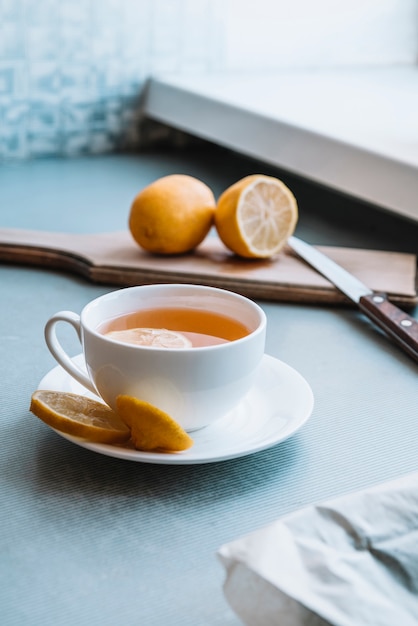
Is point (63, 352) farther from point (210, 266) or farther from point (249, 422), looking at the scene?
point (210, 266)

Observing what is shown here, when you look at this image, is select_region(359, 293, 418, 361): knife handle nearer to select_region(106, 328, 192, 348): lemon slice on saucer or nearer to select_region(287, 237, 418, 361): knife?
select_region(287, 237, 418, 361): knife

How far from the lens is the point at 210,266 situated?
0.79 meters

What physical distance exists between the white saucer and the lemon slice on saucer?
0.05 m

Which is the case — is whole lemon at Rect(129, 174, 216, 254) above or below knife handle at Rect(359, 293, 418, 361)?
above

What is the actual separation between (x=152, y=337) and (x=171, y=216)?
333mm

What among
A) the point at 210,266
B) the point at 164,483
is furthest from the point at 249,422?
the point at 210,266

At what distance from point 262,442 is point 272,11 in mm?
1297

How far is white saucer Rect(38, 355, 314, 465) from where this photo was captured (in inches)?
17.1

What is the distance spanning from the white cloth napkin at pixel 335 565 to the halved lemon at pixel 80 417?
0.14 meters

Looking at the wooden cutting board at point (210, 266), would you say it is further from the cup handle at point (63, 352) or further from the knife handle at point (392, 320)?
the cup handle at point (63, 352)

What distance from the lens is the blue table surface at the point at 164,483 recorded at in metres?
0.37

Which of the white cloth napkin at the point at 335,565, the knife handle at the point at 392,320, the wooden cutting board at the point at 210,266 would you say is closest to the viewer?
the white cloth napkin at the point at 335,565

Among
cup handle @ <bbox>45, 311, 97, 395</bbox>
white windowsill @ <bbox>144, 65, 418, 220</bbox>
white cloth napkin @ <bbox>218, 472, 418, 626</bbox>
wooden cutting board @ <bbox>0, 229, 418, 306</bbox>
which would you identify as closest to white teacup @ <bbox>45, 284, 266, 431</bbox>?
cup handle @ <bbox>45, 311, 97, 395</bbox>

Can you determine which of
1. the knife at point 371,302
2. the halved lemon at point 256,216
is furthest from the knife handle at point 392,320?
the halved lemon at point 256,216
